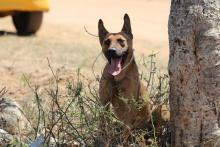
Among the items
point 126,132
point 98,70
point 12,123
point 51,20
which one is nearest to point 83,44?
point 98,70

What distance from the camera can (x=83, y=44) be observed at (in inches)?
520

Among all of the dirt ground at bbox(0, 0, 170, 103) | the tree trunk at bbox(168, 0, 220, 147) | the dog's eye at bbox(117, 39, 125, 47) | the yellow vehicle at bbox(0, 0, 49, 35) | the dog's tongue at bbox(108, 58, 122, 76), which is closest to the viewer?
the tree trunk at bbox(168, 0, 220, 147)

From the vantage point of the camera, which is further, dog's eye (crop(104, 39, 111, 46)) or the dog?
dog's eye (crop(104, 39, 111, 46))

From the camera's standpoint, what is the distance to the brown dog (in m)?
5.79

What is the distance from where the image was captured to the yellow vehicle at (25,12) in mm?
13242

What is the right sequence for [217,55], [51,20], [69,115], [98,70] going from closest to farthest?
[217,55] < [69,115] < [98,70] < [51,20]

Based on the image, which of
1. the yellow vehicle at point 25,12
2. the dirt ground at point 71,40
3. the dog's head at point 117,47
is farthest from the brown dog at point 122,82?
the yellow vehicle at point 25,12

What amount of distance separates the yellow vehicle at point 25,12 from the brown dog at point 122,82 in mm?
7318

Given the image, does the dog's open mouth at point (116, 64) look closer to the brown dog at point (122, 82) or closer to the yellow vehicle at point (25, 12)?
the brown dog at point (122, 82)

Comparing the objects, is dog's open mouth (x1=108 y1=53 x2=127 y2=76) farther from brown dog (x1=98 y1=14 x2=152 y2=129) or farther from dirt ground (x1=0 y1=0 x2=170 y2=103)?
dirt ground (x1=0 y1=0 x2=170 y2=103)

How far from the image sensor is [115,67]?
5871 millimetres

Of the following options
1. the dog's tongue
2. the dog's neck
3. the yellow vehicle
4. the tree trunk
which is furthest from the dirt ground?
the tree trunk

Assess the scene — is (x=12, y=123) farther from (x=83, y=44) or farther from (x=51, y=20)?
(x=51, y=20)

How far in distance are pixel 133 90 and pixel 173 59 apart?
847mm
